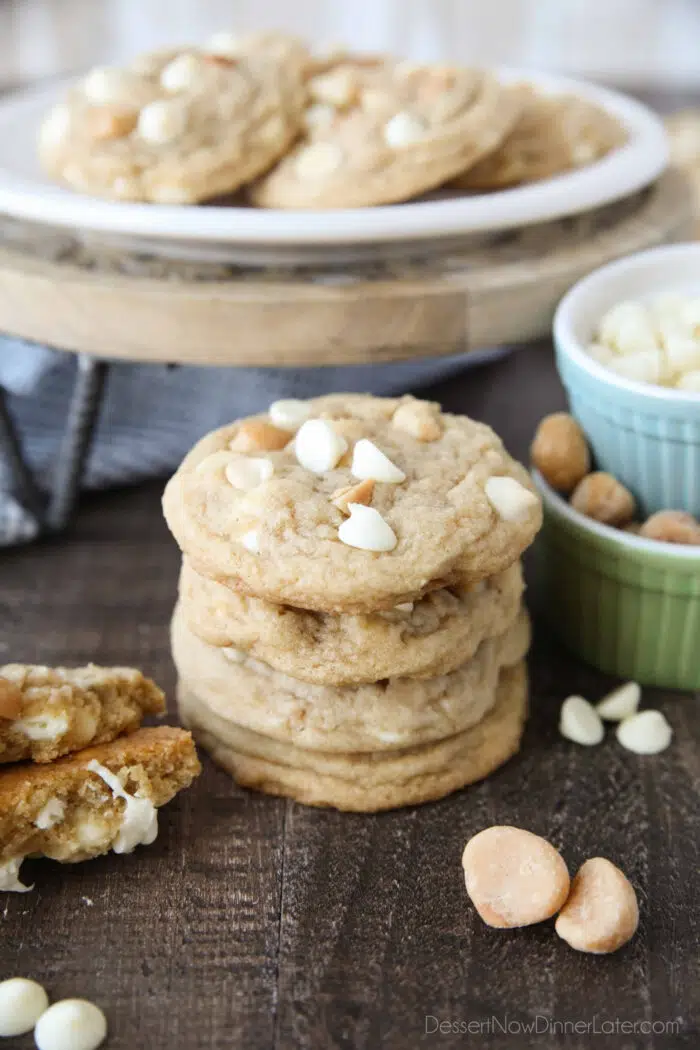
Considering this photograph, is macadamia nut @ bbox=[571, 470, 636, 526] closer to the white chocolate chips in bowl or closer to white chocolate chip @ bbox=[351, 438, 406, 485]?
the white chocolate chips in bowl

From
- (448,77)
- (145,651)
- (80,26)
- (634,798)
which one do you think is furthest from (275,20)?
(634,798)

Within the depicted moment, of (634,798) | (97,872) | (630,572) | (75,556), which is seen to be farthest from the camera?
(75,556)

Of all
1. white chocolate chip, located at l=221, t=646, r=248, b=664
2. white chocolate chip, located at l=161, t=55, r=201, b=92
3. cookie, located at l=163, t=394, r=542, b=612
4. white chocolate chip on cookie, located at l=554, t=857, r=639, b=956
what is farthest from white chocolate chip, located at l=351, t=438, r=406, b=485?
white chocolate chip, located at l=161, t=55, r=201, b=92

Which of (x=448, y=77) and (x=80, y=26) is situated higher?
(x=448, y=77)

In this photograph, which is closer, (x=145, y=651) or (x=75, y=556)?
(x=145, y=651)

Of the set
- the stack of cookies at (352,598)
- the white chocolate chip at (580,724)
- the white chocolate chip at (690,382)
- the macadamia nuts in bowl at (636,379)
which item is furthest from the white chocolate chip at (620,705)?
the white chocolate chip at (690,382)

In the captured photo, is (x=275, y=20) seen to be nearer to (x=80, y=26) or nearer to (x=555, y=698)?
(x=80, y=26)

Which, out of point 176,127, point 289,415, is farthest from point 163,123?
point 289,415
